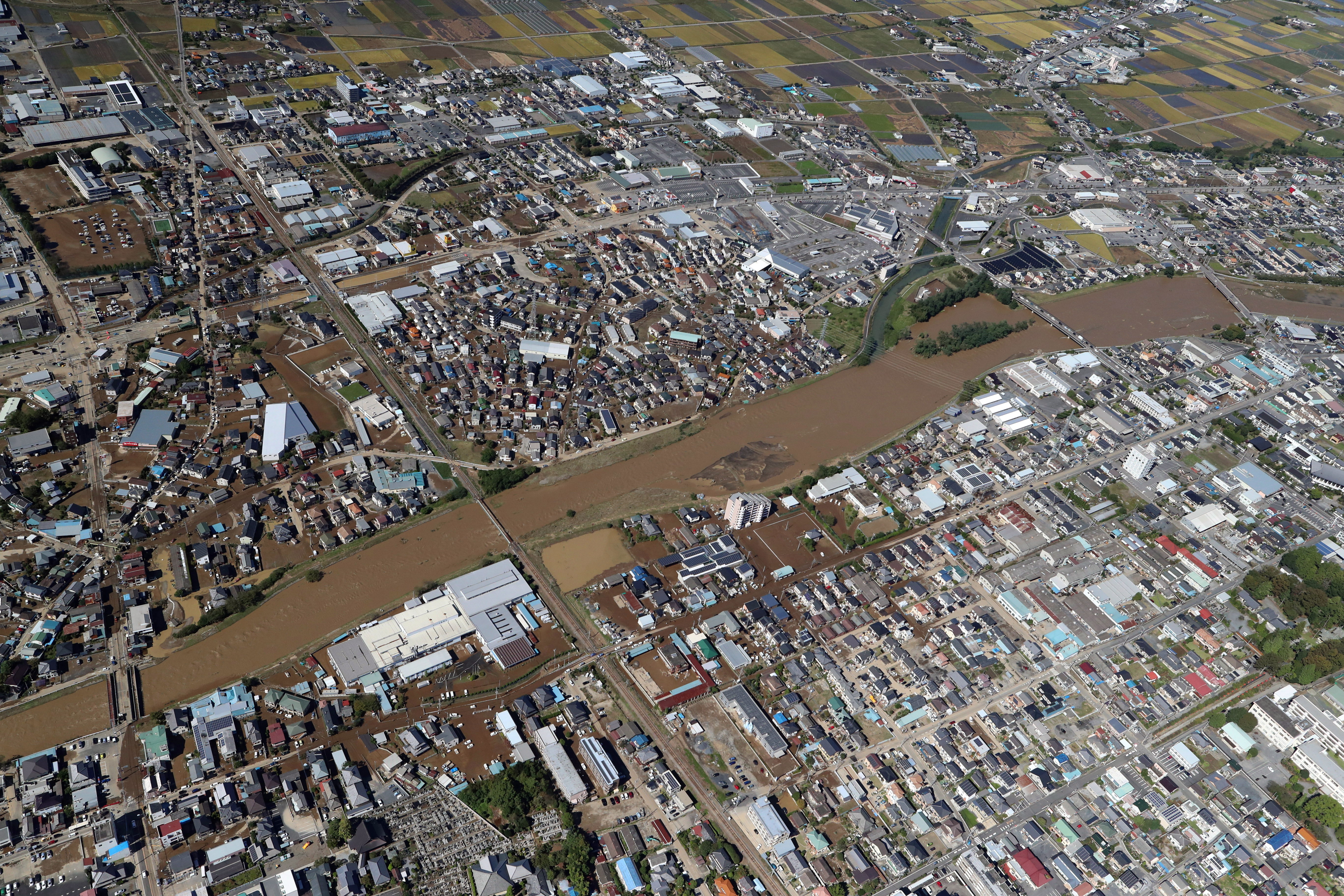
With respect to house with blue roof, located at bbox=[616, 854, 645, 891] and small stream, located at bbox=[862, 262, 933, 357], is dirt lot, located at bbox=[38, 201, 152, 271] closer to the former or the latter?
small stream, located at bbox=[862, 262, 933, 357]

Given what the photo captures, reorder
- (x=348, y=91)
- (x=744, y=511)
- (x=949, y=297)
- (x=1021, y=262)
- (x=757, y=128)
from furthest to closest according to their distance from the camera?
1. (x=757, y=128)
2. (x=348, y=91)
3. (x=1021, y=262)
4. (x=949, y=297)
5. (x=744, y=511)

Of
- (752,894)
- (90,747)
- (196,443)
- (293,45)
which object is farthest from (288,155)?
(752,894)

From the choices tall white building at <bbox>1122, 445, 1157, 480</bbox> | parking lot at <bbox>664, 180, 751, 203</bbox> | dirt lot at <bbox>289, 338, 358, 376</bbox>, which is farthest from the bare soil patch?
parking lot at <bbox>664, 180, 751, 203</bbox>

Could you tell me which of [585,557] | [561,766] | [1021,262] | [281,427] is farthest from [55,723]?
[1021,262]

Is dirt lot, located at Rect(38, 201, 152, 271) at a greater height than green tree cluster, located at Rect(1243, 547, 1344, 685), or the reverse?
dirt lot, located at Rect(38, 201, 152, 271)

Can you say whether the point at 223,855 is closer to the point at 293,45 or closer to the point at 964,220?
the point at 964,220

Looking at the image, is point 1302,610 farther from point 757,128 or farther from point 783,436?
point 757,128
